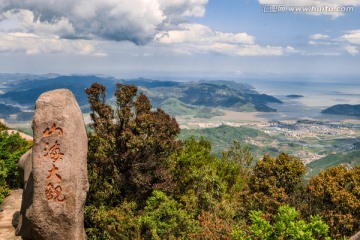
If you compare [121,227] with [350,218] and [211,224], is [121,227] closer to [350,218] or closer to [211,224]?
[211,224]

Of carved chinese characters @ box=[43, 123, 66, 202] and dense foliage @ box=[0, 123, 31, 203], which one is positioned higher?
carved chinese characters @ box=[43, 123, 66, 202]

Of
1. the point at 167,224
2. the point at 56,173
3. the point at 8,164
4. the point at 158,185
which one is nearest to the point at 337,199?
the point at 167,224

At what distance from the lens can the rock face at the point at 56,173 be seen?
11.8 m

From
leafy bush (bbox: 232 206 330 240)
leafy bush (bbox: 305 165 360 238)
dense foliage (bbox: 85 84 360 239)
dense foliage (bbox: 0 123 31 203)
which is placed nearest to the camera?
leafy bush (bbox: 232 206 330 240)

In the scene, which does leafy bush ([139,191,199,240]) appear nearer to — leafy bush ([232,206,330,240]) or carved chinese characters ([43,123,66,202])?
carved chinese characters ([43,123,66,202])

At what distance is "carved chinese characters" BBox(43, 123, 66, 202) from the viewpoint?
11.8m

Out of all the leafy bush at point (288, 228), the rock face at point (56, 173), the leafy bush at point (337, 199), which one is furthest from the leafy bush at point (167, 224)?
the leafy bush at point (337, 199)

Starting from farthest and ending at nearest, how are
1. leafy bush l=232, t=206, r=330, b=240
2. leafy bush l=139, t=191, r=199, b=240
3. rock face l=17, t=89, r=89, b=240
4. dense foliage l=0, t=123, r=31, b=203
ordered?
1. dense foliage l=0, t=123, r=31, b=203
2. leafy bush l=139, t=191, r=199, b=240
3. rock face l=17, t=89, r=89, b=240
4. leafy bush l=232, t=206, r=330, b=240

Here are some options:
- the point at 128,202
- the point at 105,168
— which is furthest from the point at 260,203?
the point at 105,168

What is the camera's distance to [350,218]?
12828 mm

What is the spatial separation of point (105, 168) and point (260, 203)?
7.43m

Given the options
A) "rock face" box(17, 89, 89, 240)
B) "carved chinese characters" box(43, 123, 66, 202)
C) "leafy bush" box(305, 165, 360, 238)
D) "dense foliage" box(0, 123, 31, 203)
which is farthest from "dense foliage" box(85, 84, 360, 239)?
"dense foliage" box(0, 123, 31, 203)

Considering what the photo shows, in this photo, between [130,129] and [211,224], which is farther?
[130,129]

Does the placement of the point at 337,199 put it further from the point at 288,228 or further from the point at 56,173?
the point at 56,173
